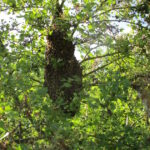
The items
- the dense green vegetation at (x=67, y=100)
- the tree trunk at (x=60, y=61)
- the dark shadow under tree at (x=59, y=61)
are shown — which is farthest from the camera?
the tree trunk at (x=60, y=61)

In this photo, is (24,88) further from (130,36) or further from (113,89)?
(130,36)

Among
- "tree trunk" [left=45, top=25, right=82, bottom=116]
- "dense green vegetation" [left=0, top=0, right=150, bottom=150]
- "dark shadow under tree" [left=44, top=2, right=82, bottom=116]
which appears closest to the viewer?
"dense green vegetation" [left=0, top=0, right=150, bottom=150]

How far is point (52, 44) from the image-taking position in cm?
966

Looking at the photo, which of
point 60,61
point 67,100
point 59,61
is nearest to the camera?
point 67,100

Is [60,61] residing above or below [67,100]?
above

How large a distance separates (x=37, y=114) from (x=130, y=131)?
1.22 m

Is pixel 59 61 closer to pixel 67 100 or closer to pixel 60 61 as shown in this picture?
pixel 60 61

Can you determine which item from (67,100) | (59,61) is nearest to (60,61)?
(59,61)

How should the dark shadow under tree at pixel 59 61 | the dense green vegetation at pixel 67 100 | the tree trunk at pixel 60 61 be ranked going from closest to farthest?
the dense green vegetation at pixel 67 100 < the dark shadow under tree at pixel 59 61 < the tree trunk at pixel 60 61

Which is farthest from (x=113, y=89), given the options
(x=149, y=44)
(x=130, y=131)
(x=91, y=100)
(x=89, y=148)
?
(x=149, y=44)

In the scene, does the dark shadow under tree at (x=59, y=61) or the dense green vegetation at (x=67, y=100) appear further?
the dark shadow under tree at (x=59, y=61)

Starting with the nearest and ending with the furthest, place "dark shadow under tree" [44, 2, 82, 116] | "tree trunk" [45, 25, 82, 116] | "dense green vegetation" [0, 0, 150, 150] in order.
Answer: "dense green vegetation" [0, 0, 150, 150] → "dark shadow under tree" [44, 2, 82, 116] → "tree trunk" [45, 25, 82, 116]

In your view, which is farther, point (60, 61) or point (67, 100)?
point (60, 61)

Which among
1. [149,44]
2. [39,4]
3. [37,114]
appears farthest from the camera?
[149,44]
